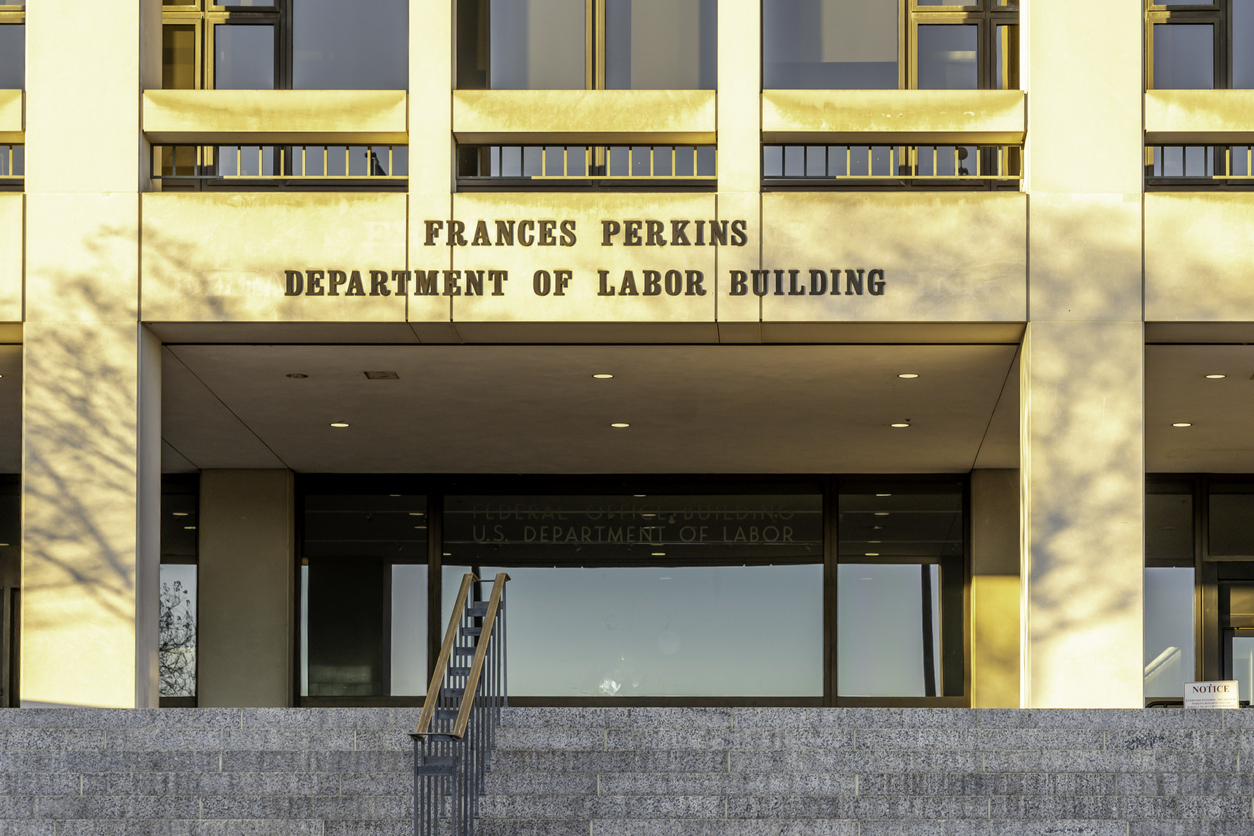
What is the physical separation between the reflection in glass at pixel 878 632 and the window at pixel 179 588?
769 centimetres

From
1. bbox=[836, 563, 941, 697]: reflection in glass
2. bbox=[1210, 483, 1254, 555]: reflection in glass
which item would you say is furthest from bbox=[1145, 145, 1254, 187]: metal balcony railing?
bbox=[836, 563, 941, 697]: reflection in glass

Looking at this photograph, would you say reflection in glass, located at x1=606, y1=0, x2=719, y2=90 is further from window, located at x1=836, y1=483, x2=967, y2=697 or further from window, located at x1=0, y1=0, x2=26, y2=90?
window, located at x1=836, y1=483, x2=967, y2=697

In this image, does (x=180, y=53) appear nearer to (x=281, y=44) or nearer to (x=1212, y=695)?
(x=281, y=44)

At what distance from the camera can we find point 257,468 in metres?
16.5

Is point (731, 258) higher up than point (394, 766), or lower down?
higher up

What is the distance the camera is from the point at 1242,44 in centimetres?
1141

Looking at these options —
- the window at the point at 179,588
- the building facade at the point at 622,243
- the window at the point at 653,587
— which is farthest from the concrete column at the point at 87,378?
the window at the point at 653,587

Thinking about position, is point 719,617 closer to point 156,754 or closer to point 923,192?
point 923,192

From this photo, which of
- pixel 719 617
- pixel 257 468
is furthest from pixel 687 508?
pixel 257 468

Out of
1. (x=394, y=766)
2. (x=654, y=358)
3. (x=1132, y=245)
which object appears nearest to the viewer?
(x=394, y=766)

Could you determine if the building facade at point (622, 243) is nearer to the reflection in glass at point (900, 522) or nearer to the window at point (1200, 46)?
the window at point (1200, 46)

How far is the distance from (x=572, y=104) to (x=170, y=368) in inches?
157

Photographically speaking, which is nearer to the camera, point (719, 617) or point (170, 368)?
point (170, 368)

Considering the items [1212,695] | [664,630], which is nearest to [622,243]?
[1212,695]
